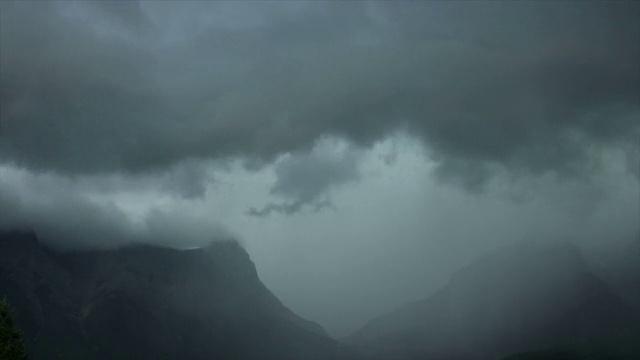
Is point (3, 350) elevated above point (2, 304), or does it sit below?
below

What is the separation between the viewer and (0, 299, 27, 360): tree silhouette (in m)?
96.9

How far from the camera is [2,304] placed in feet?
327

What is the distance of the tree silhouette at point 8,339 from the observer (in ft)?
318

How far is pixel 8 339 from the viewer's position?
99562 mm

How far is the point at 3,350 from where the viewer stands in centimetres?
9662

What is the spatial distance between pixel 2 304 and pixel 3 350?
23.5 ft
